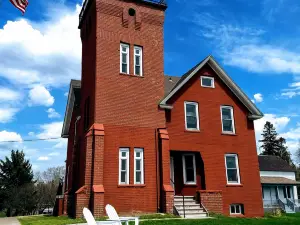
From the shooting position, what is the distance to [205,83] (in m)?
20.8

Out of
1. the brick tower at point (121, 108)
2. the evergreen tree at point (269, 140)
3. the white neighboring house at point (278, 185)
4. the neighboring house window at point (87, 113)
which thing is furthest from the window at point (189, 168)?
the evergreen tree at point (269, 140)

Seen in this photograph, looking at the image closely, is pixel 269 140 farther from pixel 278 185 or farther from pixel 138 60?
pixel 138 60

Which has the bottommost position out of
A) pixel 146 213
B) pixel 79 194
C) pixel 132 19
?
pixel 146 213

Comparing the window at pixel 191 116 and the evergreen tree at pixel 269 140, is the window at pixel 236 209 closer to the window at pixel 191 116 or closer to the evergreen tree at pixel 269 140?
the window at pixel 191 116

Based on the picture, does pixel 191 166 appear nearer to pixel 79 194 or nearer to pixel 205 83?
pixel 205 83

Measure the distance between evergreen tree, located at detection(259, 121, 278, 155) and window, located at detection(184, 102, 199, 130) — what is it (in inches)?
2165

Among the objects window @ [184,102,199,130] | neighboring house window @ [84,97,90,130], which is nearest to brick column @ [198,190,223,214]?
window @ [184,102,199,130]

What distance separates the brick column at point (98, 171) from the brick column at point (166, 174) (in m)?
3.34

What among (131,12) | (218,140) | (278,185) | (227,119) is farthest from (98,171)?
(278,185)

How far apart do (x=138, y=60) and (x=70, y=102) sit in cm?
921

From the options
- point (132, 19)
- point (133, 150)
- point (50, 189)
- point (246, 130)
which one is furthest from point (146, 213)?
point (50, 189)

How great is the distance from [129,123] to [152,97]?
7.37ft

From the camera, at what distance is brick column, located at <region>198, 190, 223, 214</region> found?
56.3ft

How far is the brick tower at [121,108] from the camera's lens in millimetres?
16047
